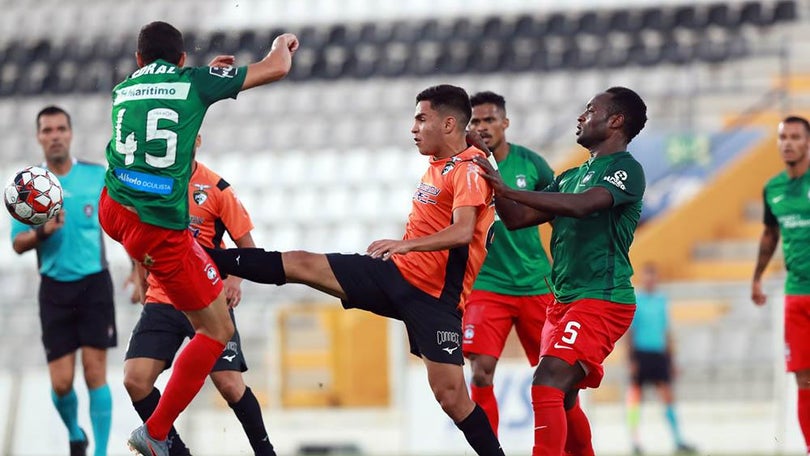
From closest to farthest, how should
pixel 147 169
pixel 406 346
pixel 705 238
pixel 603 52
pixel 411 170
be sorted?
pixel 147 169 < pixel 406 346 < pixel 705 238 < pixel 411 170 < pixel 603 52

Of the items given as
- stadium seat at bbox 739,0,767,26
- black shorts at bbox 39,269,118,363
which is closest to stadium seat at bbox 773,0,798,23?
stadium seat at bbox 739,0,767,26

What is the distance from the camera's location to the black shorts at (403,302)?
24.6ft

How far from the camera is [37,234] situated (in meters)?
9.48

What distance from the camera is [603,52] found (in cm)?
2103

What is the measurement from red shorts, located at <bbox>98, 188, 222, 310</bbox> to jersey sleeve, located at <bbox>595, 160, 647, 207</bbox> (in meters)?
2.23

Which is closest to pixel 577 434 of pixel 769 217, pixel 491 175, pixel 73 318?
pixel 491 175

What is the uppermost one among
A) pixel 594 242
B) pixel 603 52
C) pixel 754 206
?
pixel 603 52

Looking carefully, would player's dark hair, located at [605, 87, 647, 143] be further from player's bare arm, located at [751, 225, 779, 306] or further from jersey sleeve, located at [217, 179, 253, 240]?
player's bare arm, located at [751, 225, 779, 306]

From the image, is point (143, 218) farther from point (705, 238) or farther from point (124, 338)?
point (705, 238)

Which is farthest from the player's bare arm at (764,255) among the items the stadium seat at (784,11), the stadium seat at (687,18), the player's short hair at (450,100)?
the stadium seat at (784,11)

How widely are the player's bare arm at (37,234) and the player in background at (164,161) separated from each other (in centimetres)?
210

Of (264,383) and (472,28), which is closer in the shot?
(264,383)

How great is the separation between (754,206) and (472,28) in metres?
5.93

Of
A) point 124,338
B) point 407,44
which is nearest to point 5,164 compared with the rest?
point 407,44
